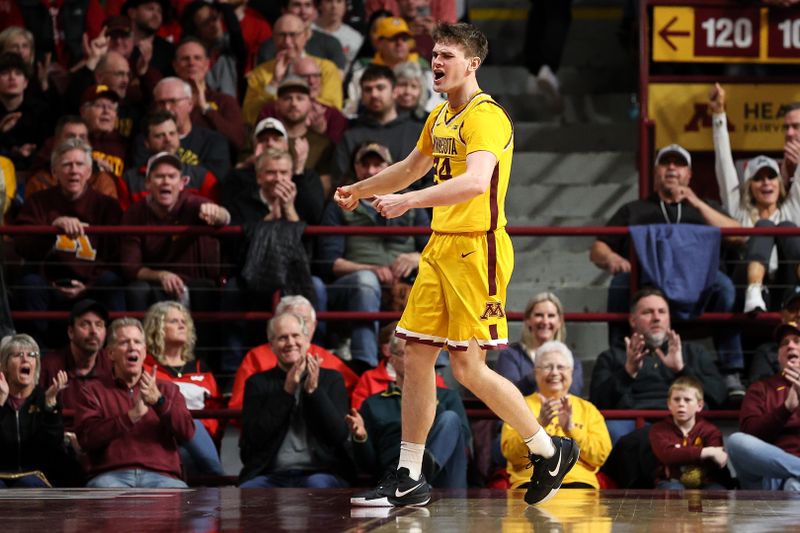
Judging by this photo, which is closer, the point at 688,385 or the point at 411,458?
the point at 411,458

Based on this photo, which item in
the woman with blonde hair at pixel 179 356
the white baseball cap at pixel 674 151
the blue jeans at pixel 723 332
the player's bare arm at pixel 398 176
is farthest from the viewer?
the white baseball cap at pixel 674 151

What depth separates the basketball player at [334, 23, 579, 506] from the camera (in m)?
7.04

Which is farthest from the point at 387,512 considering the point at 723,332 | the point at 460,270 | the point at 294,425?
the point at 723,332

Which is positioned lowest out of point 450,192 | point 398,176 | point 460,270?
point 460,270

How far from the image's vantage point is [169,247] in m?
10.5

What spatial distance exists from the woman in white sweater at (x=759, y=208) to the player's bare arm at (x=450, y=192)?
3796 millimetres

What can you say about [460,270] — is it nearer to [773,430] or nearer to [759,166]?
[773,430]

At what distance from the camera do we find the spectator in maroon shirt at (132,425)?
884cm

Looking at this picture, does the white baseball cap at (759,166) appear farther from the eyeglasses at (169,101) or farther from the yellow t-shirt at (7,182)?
the yellow t-shirt at (7,182)

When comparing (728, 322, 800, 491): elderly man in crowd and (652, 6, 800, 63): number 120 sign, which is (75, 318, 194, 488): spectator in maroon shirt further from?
(652, 6, 800, 63): number 120 sign

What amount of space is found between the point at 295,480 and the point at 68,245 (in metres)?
2.60

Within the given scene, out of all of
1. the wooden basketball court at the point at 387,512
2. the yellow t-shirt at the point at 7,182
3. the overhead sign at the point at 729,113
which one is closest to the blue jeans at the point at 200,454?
the wooden basketball court at the point at 387,512

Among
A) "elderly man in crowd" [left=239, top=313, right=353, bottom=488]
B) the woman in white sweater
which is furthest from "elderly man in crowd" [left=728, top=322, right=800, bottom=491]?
"elderly man in crowd" [left=239, top=313, right=353, bottom=488]

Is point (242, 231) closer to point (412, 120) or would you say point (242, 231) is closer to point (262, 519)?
point (412, 120)
